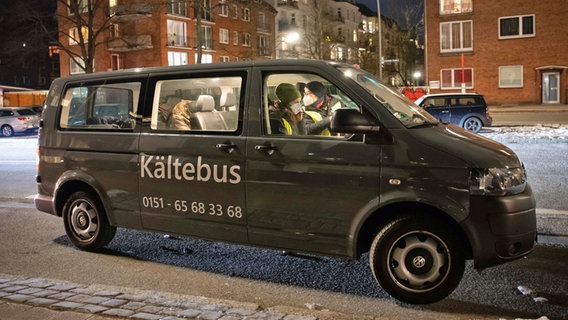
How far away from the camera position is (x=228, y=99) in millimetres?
5281

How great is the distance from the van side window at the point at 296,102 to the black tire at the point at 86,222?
7.91 feet

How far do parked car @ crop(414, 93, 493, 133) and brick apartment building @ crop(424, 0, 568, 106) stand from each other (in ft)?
77.2

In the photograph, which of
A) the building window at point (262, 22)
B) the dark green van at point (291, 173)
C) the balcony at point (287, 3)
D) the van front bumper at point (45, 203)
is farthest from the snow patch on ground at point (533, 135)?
the balcony at point (287, 3)

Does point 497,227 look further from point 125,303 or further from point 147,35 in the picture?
point 147,35

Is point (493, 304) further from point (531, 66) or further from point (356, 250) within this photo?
point (531, 66)

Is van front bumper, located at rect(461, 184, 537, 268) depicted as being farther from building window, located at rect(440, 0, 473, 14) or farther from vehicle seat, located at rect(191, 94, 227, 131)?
building window, located at rect(440, 0, 473, 14)

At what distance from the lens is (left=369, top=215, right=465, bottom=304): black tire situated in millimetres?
4418

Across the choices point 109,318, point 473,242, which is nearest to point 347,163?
point 473,242

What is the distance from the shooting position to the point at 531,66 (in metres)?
42.0

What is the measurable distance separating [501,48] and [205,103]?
1655 inches

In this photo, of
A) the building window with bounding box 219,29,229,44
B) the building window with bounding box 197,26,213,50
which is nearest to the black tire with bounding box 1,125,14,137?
the building window with bounding box 197,26,213,50

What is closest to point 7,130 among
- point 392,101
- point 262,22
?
point 392,101

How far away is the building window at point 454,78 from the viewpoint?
43.8m

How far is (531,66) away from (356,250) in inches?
1657
